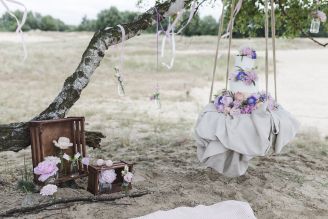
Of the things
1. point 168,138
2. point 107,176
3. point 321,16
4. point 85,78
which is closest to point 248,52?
point 321,16

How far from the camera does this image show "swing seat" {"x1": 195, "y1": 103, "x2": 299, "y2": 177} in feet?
13.4

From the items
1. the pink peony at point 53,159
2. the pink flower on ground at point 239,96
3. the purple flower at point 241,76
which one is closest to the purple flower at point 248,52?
the purple flower at point 241,76

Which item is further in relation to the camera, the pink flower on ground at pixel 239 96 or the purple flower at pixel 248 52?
the purple flower at pixel 248 52

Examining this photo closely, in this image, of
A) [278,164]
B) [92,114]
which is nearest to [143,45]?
[92,114]

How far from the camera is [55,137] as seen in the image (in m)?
3.99

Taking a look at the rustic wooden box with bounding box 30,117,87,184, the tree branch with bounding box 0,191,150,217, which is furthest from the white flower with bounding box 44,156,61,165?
the tree branch with bounding box 0,191,150,217

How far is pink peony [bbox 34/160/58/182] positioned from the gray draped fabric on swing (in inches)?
52.0

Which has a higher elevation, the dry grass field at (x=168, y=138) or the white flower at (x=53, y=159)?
the white flower at (x=53, y=159)

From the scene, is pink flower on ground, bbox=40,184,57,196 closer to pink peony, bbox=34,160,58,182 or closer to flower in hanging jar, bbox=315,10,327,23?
pink peony, bbox=34,160,58,182

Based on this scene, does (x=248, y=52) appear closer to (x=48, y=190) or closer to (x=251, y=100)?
(x=251, y=100)

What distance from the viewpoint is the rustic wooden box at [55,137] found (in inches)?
153

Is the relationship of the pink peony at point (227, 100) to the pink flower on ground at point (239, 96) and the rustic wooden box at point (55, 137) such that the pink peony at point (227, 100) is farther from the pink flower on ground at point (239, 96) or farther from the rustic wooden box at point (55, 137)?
the rustic wooden box at point (55, 137)

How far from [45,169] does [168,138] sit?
3.22 meters

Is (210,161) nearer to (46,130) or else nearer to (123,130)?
(46,130)
